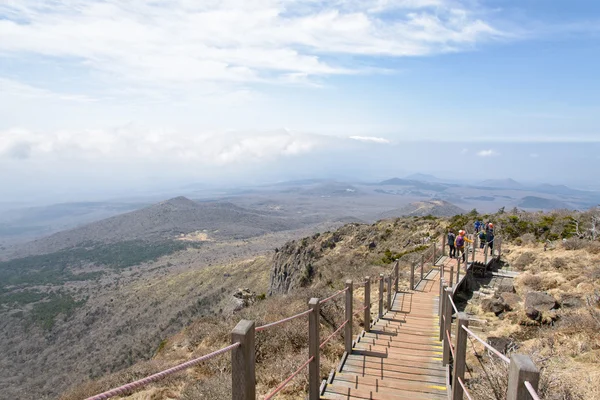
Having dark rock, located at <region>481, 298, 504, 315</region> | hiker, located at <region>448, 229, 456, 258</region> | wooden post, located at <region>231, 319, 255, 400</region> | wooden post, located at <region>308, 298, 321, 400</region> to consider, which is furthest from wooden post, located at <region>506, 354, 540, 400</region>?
hiker, located at <region>448, 229, 456, 258</region>

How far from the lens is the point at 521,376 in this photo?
246 cm

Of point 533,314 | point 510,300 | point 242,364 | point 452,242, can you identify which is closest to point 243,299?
point 452,242

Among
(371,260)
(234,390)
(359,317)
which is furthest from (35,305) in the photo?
(234,390)

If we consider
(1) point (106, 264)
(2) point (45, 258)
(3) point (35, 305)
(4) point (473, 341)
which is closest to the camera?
(4) point (473, 341)

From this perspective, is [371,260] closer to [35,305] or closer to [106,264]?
[35,305]

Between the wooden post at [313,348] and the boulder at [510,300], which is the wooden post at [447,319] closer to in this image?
the wooden post at [313,348]

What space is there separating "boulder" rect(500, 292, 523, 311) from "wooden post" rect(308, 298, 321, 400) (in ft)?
28.6

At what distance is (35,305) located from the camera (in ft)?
257

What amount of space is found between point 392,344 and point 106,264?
4979 inches

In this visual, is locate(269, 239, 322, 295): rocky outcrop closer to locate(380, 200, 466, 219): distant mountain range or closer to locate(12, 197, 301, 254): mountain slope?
locate(380, 200, 466, 219): distant mountain range

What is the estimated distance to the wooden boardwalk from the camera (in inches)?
214

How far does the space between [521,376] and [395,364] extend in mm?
4457

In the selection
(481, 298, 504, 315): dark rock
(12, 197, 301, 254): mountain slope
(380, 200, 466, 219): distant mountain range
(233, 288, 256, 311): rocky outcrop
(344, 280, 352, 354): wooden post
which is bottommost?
(12, 197, 301, 254): mountain slope

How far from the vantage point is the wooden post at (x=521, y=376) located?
2.41 m
